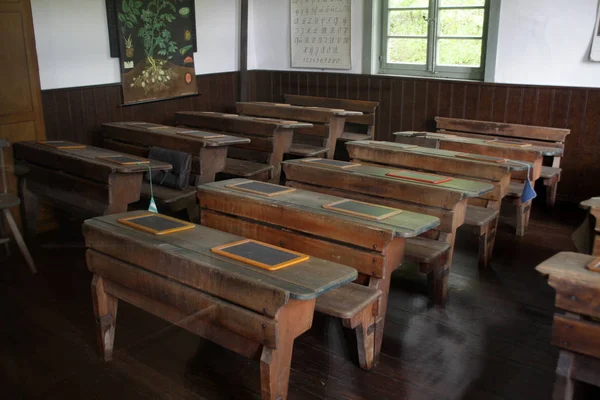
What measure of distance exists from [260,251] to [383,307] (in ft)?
2.40

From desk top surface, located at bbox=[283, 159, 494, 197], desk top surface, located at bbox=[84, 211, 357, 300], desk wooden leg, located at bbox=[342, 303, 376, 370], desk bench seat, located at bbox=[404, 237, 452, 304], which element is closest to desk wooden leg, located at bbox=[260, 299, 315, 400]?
desk top surface, located at bbox=[84, 211, 357, 300]

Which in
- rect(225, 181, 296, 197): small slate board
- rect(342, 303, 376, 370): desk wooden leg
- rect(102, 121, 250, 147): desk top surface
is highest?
rect(102, 121, 250, 147): desk top surface

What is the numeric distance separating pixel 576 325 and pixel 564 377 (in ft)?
0.67

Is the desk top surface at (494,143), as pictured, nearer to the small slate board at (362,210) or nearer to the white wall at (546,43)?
the white wall at (546,43)

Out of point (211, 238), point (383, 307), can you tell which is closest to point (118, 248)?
Result: point (211, 238)

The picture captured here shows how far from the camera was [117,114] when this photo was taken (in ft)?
18.8

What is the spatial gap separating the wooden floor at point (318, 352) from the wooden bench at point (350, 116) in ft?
9.78

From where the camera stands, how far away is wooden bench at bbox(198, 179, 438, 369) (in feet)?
8.57

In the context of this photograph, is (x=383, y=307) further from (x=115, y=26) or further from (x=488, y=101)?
(x=115, y=26)

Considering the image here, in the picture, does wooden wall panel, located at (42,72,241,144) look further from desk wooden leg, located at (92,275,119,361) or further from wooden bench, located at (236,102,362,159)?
desk wooden leg, located at (92,275,119,361)

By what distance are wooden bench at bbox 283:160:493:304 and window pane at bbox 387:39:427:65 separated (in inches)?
112

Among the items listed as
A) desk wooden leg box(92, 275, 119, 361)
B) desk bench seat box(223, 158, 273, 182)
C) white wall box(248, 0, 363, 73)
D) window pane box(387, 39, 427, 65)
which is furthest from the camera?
white wall box(248, 0, 363, 73)

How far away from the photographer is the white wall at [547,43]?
5176mm

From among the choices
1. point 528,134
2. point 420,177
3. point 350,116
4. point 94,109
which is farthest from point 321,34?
point 420,177
